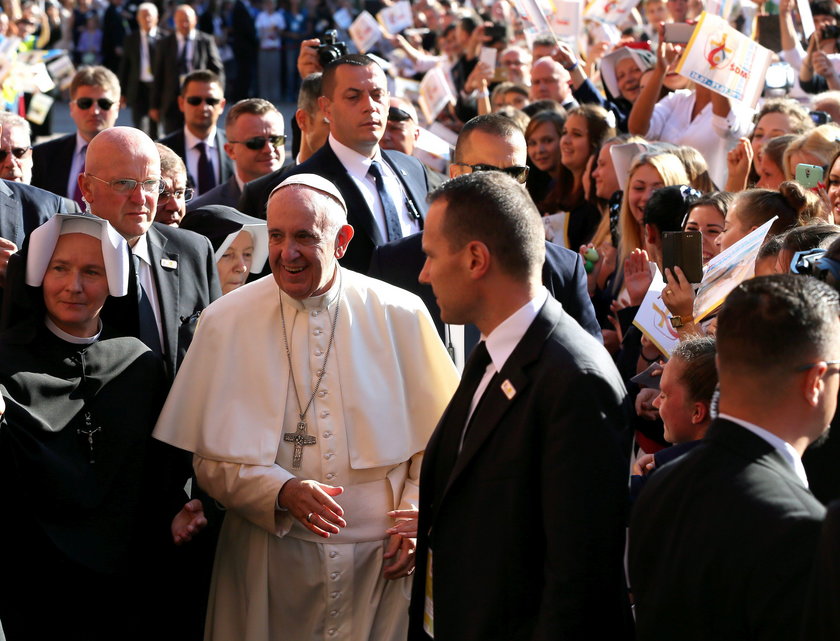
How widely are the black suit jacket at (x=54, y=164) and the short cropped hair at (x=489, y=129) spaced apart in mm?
3954

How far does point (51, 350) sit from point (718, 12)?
6.64 m

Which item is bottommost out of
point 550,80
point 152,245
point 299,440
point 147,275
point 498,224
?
point 299,440

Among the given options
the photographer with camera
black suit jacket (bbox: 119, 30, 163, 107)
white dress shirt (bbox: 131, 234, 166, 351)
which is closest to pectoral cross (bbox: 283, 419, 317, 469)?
white dress shirt (bbox: 131, 234, 166, 351)

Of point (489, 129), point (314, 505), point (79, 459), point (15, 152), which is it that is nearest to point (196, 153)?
point (15, 152)

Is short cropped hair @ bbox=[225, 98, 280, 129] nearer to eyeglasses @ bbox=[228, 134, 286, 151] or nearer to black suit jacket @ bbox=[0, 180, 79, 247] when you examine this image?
eyeglasses @ bbox=[228, 134, 286, 151]

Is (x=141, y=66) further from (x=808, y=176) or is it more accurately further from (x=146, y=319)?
(x=808, y=176)

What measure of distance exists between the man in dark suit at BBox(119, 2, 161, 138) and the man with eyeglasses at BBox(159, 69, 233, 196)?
29.2 feet

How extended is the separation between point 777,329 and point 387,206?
3700mm

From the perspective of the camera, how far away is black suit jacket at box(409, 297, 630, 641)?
2.81 meters

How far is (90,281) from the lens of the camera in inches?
164

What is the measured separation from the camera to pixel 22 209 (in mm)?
5684

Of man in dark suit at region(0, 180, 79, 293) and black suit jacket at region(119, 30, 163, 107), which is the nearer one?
man in dark suit at region(0, 180, 79, 293)

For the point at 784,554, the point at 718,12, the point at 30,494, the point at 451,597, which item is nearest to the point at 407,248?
the point at 30,494

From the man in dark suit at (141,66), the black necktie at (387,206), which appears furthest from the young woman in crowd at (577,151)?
the man in dark suit at (141,66)
